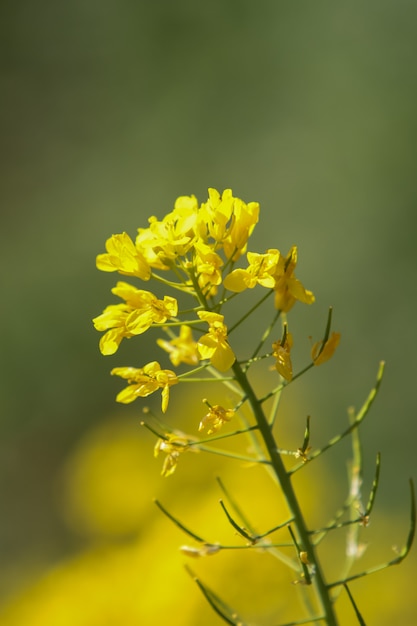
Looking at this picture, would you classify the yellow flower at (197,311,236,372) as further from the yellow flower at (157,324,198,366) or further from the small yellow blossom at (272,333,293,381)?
the yellow flower at (157,324,198,366)

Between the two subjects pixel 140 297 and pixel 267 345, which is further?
pixel 267 345

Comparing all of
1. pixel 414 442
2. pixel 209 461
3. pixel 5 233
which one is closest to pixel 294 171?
pixel 5 233

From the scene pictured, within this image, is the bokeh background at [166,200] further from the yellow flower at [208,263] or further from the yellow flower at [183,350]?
the yellow flower at [208,263]

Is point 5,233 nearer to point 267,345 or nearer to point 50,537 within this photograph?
point 267,345

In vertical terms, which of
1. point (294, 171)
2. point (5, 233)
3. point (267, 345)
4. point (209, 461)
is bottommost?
point (209, 461)

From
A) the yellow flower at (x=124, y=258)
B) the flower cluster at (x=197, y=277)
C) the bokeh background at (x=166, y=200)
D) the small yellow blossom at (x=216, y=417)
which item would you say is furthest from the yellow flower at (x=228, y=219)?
the bokeh background at (x=166, y=200)

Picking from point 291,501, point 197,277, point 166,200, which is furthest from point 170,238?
point 166,200

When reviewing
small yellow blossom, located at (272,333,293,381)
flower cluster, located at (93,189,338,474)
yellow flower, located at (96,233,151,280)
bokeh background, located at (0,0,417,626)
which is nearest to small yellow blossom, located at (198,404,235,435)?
flower cluster, located at (93,189,338,474)
